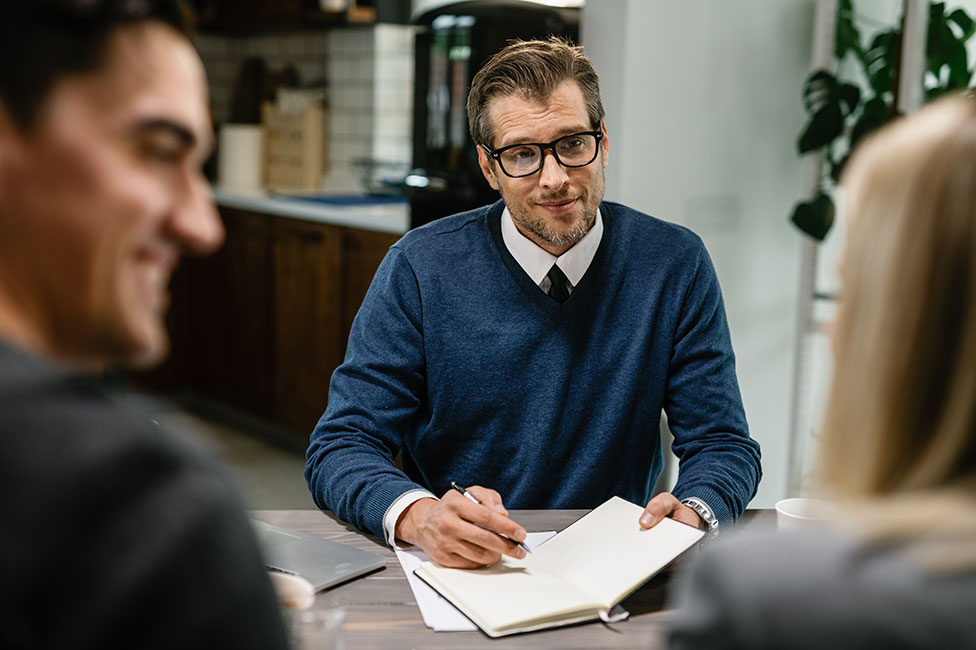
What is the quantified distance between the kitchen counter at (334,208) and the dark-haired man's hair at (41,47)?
8.93 feet

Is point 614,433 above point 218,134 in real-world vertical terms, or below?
below

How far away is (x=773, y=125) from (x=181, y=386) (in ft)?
9.82

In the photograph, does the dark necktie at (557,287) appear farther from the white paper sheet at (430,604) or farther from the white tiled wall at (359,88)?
the white tiled wall at (359,88)

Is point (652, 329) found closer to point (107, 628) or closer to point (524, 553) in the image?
point (524, 553)

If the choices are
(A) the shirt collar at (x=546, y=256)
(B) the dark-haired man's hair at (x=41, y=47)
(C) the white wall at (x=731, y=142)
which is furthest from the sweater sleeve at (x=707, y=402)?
(B) the dark-haired man's hair at (x=41, y=47)

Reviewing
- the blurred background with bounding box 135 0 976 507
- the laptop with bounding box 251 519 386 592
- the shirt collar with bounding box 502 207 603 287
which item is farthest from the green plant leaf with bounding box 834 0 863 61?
the laptop with bounding box 251 519 386 592

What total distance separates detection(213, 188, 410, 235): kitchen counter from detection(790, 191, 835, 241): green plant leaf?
4.13 ft

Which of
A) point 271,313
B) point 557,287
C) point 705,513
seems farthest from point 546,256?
point 271,313

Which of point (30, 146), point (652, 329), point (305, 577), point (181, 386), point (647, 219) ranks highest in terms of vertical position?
point (30, 146)

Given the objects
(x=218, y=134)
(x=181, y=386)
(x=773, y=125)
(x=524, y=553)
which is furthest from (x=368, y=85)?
(x=524, y=553)

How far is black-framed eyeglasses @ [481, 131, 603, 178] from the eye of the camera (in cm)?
164

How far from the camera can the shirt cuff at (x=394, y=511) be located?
1.28 metres

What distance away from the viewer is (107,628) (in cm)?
48

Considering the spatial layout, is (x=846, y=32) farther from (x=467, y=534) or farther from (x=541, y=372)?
(x=467, y=534)
